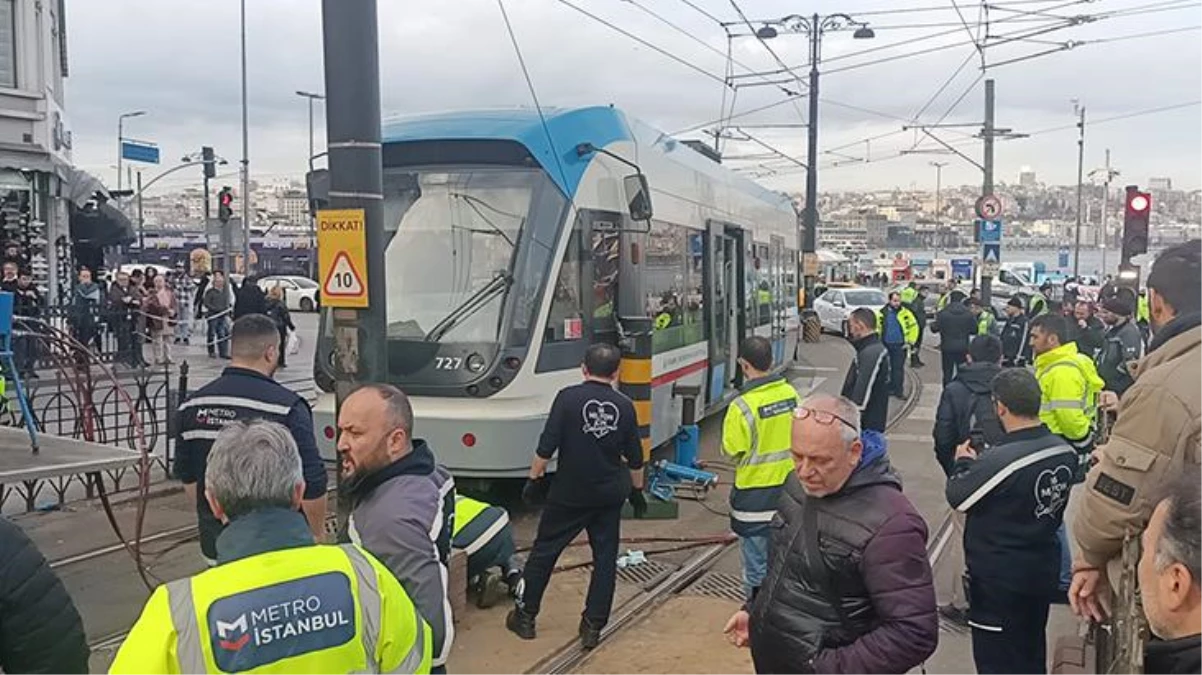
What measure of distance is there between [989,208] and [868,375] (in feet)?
53.1

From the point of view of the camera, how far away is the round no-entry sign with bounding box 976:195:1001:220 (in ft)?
74.2

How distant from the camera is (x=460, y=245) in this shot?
818 centimetres

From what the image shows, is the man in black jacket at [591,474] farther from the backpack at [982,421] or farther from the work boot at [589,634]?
the backpack at [982,421]

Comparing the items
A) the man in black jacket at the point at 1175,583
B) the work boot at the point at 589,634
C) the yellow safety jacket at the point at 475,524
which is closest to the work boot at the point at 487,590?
Result: the yellow safety jacket at the point at 475,524

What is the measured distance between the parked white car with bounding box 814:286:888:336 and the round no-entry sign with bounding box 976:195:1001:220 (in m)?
6.96

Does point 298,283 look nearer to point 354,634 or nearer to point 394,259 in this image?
point 394,259

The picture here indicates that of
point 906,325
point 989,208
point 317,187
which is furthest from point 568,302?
point 989,208

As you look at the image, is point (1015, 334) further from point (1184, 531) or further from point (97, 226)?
point (97, 226)

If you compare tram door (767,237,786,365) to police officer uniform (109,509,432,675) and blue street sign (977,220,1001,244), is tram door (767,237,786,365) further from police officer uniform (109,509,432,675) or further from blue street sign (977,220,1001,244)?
police officer uniform (109,509,432,675)

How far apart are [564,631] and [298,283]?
121ft

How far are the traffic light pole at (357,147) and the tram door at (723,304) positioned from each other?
6.93 meters

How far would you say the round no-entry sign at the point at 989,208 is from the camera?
74.2ft

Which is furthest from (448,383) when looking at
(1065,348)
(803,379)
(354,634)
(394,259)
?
(803,379)

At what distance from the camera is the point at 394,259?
27.1ft
